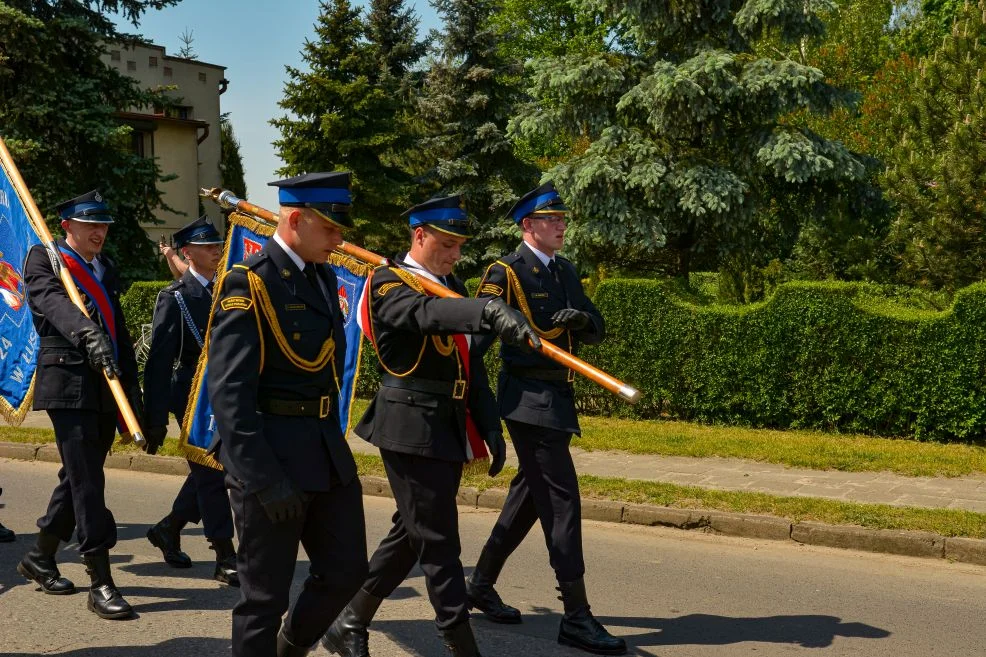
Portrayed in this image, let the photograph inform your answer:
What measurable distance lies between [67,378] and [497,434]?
2.49 meters

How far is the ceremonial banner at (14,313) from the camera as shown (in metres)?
6.38

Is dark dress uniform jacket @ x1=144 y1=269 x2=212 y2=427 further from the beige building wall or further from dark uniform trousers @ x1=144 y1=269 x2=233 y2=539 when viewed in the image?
the beige building wall

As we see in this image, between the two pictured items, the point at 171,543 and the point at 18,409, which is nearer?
the point at 18,409

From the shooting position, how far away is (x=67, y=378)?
599 cm

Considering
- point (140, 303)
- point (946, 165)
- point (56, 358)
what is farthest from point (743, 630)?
point (140, 303)

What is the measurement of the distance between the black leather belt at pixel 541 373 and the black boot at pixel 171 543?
2868mm

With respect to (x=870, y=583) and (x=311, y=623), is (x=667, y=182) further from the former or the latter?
(x=311, y=623)

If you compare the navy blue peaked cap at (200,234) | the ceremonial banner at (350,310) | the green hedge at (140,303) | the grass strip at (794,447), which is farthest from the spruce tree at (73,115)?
the ceremonial banner at (350,310)

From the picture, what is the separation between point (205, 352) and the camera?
475cm

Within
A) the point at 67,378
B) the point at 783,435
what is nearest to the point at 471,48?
the point at 783,435

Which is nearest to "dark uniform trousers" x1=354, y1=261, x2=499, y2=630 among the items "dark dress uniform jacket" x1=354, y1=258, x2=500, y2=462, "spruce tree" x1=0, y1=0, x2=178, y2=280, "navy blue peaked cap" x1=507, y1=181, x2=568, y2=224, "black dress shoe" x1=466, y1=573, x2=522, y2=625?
"dark dress uniform jacket" x1=354, y1=258, x2=500, y2=462

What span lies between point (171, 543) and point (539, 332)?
10.2ft

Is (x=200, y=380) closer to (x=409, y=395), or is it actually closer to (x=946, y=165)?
(x=409, y=395)

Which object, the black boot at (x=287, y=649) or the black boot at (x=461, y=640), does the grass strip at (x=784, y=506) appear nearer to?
Answer: the black boot at (x=461, y=640)
